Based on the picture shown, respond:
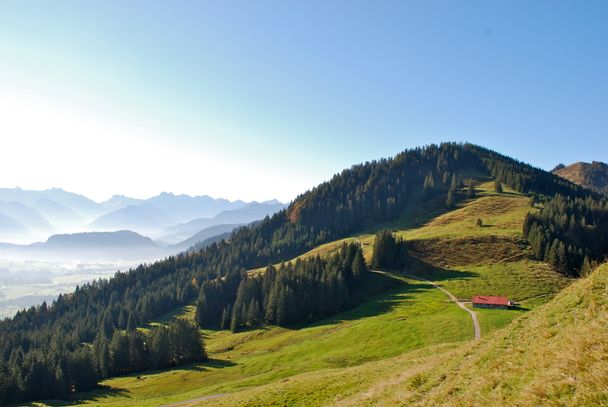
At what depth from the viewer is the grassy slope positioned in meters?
40.6

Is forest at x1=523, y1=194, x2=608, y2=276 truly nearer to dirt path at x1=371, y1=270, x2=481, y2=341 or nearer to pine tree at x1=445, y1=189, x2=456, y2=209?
dirt path at x1=371, y1=270, x2=481, y2=341

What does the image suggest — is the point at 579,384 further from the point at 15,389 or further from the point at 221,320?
the point at 221,320

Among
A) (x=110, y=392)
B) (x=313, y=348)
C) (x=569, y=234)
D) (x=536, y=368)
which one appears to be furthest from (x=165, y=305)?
Answer: (x=536, y=368)

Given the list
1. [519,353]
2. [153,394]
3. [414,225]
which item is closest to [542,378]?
[519,353]

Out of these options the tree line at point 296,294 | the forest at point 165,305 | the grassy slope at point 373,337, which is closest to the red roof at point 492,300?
the grassy slope at point 373,337

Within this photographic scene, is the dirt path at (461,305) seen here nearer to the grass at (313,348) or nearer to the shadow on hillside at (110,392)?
the grass at (313,348)

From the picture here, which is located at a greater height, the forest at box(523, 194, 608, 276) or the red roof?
the forest at box(523, 194, 608, 276)

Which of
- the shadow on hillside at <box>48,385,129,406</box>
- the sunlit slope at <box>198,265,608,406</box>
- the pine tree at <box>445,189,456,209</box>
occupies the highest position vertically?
the pine tree at <box>445,189,456,209</box>

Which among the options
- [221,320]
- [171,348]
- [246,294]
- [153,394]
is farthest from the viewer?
[221,320]

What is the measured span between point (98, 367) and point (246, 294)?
44671 mm

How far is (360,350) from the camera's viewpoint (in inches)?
2293

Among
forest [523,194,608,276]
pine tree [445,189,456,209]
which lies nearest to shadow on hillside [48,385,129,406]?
forest [523,194,608,276]

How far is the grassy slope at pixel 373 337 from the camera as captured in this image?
40625 millimetres

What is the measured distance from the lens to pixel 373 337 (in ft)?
208
